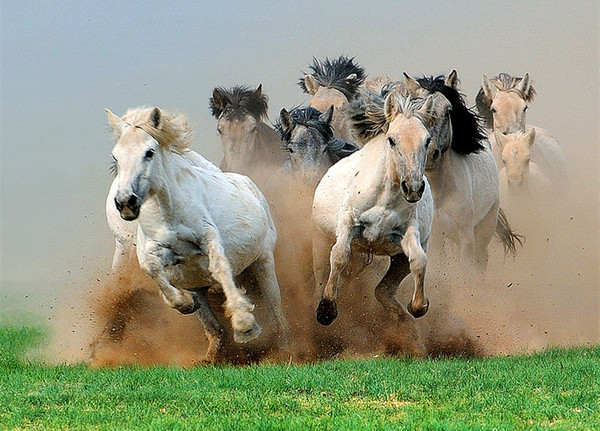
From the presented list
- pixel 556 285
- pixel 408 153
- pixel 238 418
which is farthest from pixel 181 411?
pixel 556 285

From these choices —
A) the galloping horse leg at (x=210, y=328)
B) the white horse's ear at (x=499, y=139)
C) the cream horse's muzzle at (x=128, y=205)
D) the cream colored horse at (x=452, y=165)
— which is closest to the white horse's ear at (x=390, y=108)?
the cream colored horse at (x=452, y=165)

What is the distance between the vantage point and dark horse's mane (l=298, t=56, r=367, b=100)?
1472 cm

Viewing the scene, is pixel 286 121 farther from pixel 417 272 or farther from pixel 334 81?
pixel 417 272

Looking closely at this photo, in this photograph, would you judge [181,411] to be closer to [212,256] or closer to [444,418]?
[444,418]

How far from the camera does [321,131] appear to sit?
475 inches

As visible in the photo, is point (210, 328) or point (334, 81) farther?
point (334, 81)

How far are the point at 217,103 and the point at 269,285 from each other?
197 inches

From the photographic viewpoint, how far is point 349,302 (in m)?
10.3

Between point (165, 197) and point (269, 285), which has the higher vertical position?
point (165, 197)

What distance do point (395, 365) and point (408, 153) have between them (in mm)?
1709

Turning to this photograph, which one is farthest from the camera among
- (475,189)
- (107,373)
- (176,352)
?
(475,189)

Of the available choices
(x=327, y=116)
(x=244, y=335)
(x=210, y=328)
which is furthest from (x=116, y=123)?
(x=327, y=116)

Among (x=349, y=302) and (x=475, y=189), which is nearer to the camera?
(x=349, y=302)

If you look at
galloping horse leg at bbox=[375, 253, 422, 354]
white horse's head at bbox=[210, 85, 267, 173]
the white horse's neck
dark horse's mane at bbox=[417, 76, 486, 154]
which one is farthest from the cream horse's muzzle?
white horse's head at bbox=[210, 85, 267, 173]
